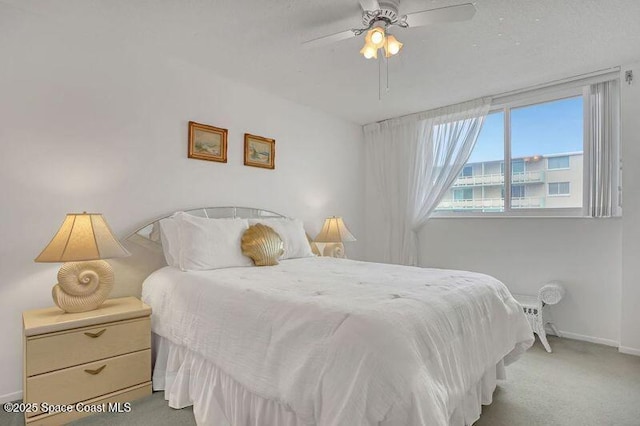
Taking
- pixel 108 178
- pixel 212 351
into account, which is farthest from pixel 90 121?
pixel 212 351

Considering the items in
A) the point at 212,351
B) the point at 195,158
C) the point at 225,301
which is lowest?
the point at 212,351

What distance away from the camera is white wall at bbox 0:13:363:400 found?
81.2 inches

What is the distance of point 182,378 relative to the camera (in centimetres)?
196

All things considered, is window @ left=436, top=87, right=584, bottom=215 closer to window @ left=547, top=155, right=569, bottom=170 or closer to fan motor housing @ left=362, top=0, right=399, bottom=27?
window @ left=547, top=155, right=569, bottom=170

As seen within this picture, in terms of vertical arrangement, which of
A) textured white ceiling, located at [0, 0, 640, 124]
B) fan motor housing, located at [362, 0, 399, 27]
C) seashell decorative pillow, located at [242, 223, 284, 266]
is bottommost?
seashell decorative pillow, located at [242, 223, 284, 266]

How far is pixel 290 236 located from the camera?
308 cm

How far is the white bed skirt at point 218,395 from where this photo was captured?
4.80 feet

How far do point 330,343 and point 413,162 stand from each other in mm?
3267

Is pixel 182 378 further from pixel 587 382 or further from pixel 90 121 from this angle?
pixel 587 382

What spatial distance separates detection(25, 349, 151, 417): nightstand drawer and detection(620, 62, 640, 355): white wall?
3691mm

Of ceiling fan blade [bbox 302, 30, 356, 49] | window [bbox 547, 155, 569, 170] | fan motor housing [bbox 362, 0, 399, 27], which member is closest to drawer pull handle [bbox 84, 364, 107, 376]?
ceiling fan blade [bbox 302, 30, 356, 49]

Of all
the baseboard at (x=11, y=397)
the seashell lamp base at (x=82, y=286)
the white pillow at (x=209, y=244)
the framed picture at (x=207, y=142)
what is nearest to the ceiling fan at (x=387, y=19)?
the framed picture at (x=207, y=142)

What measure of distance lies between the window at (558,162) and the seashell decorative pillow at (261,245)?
2761 mm

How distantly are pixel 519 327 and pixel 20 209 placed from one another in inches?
126
